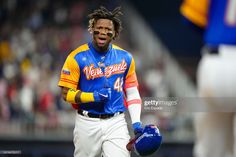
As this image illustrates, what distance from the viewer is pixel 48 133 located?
11875 mm

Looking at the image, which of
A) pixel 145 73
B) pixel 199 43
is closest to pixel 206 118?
pixel 145 73

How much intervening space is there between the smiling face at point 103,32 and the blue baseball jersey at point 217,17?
6.77 feet

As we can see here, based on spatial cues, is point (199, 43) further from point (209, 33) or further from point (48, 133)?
point (209, 33)

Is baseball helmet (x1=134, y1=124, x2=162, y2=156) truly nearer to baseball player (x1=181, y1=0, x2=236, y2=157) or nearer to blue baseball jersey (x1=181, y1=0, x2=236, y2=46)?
baseball player (x1=181, y1=0, x2=236, y2=157)

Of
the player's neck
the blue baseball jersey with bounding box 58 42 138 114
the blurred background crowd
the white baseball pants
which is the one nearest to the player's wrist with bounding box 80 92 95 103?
the blue baseball jersey with bounding box 58 42 138 114

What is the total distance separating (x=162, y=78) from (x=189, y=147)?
9.06 ft

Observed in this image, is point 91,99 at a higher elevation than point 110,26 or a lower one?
lower

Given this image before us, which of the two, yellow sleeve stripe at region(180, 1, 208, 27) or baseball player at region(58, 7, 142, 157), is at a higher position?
yellow sleeve stripe at region(180, 1, 208, 27)

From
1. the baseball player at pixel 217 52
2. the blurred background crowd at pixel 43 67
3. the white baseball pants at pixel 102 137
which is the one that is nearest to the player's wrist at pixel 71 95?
the white baseball pants at pixel 102 137

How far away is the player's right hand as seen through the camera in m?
5.93

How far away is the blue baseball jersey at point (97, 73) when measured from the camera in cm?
616

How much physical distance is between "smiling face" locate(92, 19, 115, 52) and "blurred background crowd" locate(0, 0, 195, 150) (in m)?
4.58

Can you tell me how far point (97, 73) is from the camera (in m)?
6.16

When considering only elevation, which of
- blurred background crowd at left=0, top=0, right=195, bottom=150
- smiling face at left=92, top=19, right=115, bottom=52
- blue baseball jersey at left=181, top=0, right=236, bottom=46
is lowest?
blurred background crowd at left=0, top=0, right=195, bottom=150
